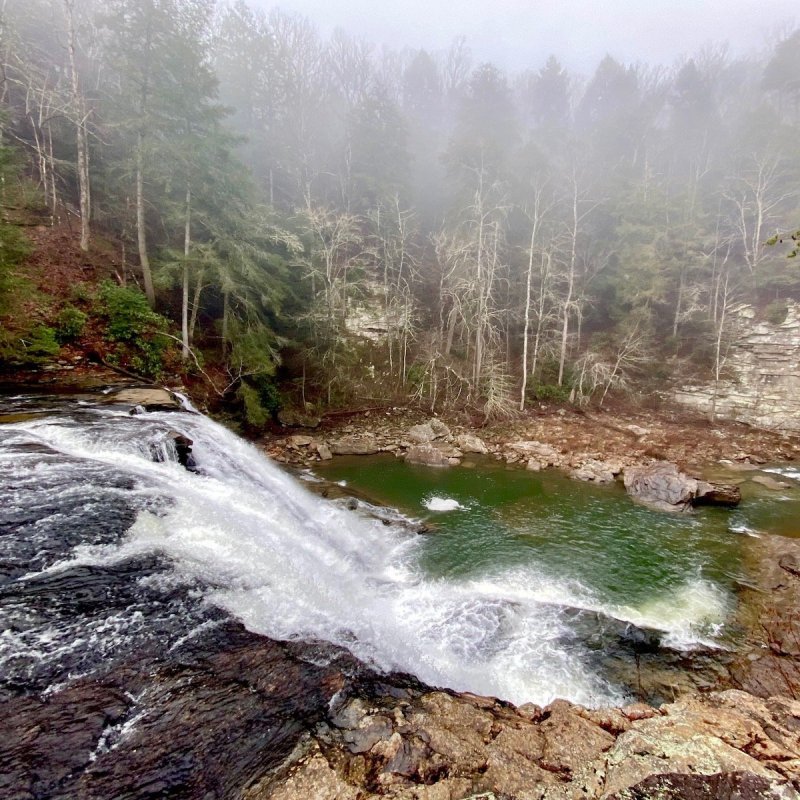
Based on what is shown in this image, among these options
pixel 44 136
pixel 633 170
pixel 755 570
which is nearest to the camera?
pixel 755 570

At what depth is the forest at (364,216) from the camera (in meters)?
13.8

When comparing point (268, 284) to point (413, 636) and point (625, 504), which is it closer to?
point (413, 636)

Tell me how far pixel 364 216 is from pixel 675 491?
24.5 m

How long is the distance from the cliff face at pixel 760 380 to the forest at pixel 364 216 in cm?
64

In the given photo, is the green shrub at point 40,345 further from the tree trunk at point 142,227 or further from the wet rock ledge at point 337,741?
the wet rock ledge at point 337,741

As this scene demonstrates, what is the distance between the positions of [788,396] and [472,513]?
17.9 metres

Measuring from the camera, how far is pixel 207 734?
3766mm

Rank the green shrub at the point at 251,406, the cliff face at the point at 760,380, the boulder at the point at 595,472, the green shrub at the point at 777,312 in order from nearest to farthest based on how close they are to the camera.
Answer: the boulder at the point at 595,472 → the green shrub at the point at 251,406 → the cliff face at the point at 760,380 → the green shrub at the point at 777,312

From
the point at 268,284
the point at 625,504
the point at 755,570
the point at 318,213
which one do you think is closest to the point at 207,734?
the point at 755,570

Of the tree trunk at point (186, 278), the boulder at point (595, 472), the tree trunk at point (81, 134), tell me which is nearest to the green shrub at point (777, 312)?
the boulder at point (595, 472)

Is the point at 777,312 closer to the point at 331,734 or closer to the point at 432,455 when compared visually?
the point at 432,455

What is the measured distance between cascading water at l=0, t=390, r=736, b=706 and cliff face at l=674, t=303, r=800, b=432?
15.4 m

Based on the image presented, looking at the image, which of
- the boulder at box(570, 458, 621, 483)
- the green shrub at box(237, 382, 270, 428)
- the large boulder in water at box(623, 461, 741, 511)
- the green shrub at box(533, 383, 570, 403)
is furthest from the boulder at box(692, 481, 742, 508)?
the green shrub at box(237, 382, 270, 428)

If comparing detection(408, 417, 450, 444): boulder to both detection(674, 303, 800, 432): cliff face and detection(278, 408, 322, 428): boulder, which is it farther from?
detection(674, 303, 800, 432): cliff face
